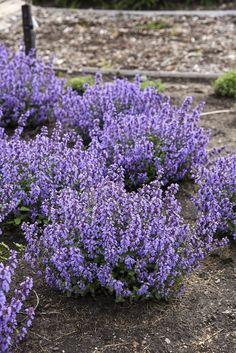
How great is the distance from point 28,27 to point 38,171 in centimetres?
279

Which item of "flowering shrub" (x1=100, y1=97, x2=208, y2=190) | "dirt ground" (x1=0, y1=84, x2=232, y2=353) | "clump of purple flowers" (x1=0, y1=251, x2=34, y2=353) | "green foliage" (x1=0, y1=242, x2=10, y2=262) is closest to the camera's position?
"clump of purple flowers" (x1=0, y1=251, x2=34, y2=353)

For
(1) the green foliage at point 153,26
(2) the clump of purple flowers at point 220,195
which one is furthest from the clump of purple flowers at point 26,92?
(1) the green foliage at point 153,26

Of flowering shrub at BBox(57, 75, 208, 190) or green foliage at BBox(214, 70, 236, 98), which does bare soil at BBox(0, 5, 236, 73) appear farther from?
flowering shrub at BBox(57, 75, 208, 190)

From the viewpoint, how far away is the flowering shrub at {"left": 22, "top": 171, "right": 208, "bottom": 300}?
3.46m

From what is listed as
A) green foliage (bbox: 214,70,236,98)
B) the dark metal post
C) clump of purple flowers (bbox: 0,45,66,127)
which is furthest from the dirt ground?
the dark metal post

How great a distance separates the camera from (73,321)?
3.53m

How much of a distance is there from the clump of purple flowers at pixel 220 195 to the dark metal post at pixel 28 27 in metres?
2.94

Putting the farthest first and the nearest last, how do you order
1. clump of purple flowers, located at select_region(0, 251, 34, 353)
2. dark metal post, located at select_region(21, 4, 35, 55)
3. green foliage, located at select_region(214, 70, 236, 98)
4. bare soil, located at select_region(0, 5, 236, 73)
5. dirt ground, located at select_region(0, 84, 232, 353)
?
bare soil, located at select_region(0, 5, 236, 73) → green foliage, located at select_region(214, 70, 236, 98) → dark metal post, located at select_region(21, 4, 35, 55) → dirt ground, located at select_region(0, 84, 232, 353) → clump of purple flowers, located at select_region(0, 251, 34, 353)

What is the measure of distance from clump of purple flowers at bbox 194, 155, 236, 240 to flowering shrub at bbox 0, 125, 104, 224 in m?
0.66

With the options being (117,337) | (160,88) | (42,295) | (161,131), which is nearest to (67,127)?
(161,131)

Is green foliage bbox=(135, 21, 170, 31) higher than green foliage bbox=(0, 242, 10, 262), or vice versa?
green foliage bbox=(135, 21, 170, 31)

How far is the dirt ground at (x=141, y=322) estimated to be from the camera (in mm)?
3377

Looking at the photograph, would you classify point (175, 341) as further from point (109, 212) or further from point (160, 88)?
point (160, 88)

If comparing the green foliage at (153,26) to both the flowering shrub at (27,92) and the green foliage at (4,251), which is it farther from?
the green foliage at (4,251)
